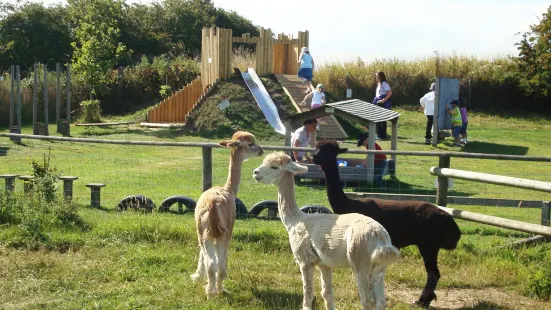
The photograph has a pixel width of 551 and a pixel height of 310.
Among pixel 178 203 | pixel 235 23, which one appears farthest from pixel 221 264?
pixel 235 23

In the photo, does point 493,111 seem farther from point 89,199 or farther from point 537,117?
point 89,199

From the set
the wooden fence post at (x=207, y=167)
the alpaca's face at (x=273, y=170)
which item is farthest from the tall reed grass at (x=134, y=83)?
the alpaca's face at (x=273, y=170)

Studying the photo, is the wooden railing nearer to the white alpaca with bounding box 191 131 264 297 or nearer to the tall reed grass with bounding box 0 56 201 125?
the tall reed grass with bounding box 0 56 201 125

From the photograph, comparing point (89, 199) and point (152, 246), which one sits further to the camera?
point (89, 199)

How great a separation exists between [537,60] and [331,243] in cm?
2681

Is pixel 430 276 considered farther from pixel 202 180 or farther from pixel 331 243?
pixel 202 180

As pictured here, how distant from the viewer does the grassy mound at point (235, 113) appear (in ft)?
79.7

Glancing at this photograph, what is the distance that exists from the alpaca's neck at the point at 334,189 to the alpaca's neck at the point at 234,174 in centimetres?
102

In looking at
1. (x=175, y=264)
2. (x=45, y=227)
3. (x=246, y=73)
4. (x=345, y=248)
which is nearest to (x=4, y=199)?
→ (x=45, y=227)

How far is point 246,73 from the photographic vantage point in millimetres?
27969

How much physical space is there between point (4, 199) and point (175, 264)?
323 cm

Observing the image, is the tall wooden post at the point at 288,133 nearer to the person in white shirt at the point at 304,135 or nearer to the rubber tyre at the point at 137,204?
the person in white shirt at the point at 304,135

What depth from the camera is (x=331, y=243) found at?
22.6ft

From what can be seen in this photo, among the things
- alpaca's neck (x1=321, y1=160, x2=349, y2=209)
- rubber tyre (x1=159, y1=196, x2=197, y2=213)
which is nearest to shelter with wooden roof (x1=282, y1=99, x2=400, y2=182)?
rubber tyre (x1=159, y1=196, x2=197, y2=213)
